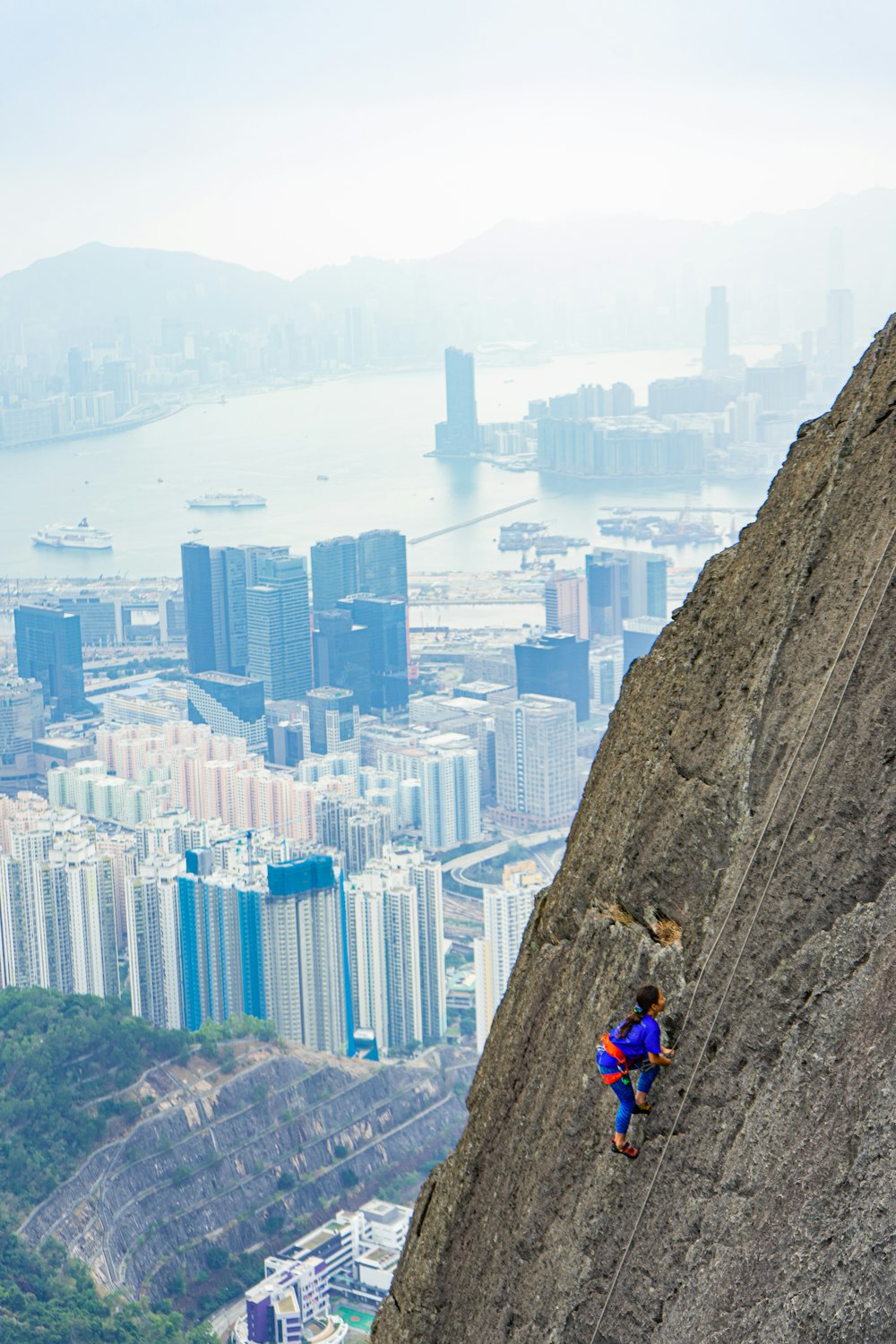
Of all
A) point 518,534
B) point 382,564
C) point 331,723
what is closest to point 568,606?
point 382,564

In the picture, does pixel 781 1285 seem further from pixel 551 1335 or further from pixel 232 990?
pixel 232 990

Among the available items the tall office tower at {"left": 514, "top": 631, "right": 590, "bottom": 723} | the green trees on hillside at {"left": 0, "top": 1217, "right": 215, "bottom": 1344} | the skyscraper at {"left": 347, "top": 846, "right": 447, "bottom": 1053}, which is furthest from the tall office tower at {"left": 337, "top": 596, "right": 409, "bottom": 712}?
the green trees on hillside at {"left": 0, "top": 1217, "right": 215, "bottom": 1344}

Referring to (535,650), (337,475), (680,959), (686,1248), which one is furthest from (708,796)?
(337,475)

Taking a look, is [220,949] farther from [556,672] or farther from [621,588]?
[621,588]

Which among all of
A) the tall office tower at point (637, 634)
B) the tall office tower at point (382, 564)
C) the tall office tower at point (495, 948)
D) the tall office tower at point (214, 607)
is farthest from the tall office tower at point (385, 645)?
the tall office tower at point (495, 948)

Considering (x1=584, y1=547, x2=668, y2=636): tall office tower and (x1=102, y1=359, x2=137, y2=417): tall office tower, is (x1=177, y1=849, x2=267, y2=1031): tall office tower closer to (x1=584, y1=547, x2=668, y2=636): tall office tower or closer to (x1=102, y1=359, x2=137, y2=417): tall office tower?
(x1=584, y1=547, x2=668, y2=636): tall office tower

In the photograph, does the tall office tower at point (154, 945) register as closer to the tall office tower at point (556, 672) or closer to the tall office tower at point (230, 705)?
the tall office tower at point (230, 705)
